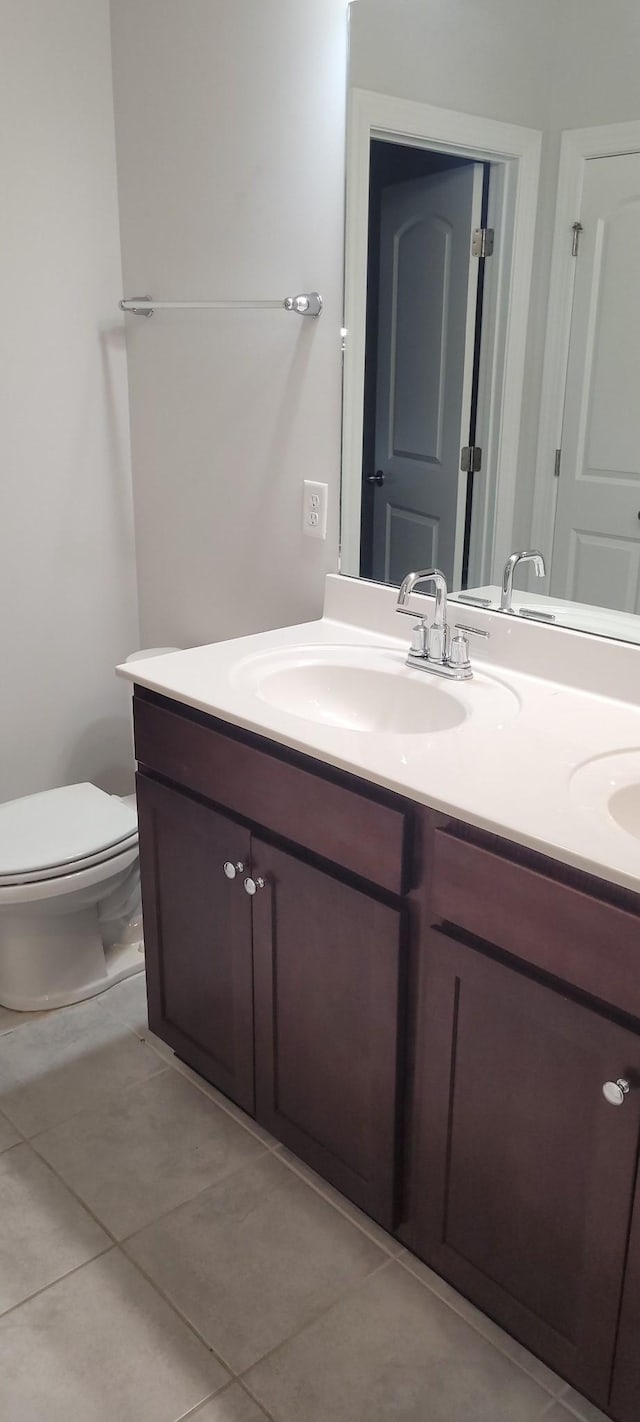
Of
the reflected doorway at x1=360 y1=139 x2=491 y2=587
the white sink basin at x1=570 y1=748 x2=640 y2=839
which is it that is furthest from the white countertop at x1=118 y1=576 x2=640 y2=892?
the reflected doorway at x1=360 y1=139 x2=491 y2=587

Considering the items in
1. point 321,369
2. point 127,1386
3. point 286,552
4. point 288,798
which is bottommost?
point 127,1386

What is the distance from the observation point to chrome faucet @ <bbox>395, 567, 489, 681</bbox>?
1.79 m

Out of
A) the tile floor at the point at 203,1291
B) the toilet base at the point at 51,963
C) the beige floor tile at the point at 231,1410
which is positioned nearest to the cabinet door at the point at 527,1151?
the tile floor at the point at 203,1291

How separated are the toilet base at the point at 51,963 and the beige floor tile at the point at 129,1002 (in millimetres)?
25

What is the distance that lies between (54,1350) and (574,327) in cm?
164

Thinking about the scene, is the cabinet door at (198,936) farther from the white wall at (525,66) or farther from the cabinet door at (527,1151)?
the white wall at (525,66)

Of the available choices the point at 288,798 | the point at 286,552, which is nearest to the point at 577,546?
the point at 288,798

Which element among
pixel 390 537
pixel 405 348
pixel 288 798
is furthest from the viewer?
pixel 390 537

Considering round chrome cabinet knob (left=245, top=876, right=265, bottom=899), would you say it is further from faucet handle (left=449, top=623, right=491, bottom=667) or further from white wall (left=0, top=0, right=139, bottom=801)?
white wall (left=0, top=0, right=139, bottom=801)

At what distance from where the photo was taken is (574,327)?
1.61 m

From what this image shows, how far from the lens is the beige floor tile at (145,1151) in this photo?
1786mm

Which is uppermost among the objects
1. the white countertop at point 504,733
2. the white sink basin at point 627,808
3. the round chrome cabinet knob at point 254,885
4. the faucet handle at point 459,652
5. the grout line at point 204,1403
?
the faucet handle at point 459,652

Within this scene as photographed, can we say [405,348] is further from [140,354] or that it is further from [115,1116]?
[115,1116]

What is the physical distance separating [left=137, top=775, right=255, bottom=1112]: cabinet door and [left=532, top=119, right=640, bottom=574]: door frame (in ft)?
2.33
